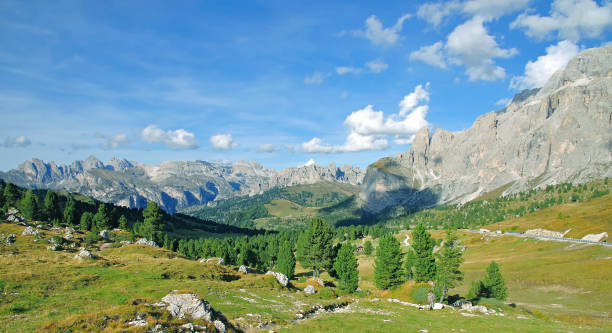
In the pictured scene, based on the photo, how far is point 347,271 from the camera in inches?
2598

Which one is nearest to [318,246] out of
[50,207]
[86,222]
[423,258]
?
[423,258]

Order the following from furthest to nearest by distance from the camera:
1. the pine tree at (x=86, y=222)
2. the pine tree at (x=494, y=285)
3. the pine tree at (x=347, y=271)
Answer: the pine tree at (x=86, y=222)
the pine tree at (x=347, y=271)
the pine tree at (x=494, y=285)

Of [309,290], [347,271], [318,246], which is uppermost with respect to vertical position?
[318,246]

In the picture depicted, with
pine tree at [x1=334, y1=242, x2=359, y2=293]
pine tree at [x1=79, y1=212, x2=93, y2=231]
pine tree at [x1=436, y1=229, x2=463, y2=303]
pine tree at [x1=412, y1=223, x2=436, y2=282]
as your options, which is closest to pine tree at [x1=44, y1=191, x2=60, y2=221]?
pine tree at [x1=79, y1=212, x2=93, y2=231]

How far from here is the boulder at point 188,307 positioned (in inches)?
876

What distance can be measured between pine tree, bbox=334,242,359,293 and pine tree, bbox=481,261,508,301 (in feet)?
86.2

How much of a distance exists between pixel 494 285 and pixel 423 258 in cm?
1424

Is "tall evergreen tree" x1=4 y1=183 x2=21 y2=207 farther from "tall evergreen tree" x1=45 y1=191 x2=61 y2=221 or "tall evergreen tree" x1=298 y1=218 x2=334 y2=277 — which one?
"tall evergreen tree" x1=298 y1=218 x2=334 y2=277

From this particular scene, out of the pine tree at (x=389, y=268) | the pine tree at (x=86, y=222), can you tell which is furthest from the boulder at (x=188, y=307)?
the pine tree at (x=86, y=222)

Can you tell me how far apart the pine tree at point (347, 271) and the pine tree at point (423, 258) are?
507 inches

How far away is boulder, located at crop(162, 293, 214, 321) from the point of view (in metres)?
22.2

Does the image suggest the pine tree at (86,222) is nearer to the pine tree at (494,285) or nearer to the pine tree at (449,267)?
the pine tree at (449,267)

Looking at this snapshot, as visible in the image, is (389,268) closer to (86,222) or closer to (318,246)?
(318,246)

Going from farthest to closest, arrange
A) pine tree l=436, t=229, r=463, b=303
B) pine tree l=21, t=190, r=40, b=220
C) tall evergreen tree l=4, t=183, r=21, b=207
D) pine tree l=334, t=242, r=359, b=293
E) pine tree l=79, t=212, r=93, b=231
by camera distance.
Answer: pine tree l=79, t=212, r=93, b=231, tall evergreen tree l=4, t=183, r=21, b=207, pine tree l=21, t=190, r=40, b=220, pine tree l=334, t=242, r=359, b=293, pine tree l=436, t=229, r=463, b=303
